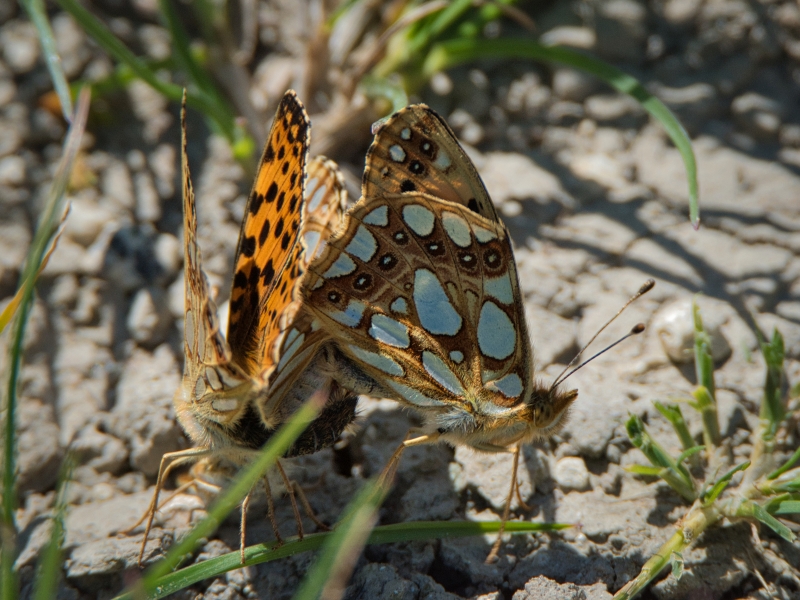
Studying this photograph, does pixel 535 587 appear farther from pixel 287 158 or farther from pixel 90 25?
pixel 90 25

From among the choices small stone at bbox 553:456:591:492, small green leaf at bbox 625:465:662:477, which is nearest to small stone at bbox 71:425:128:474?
small stone at bbox 553:456:591:492

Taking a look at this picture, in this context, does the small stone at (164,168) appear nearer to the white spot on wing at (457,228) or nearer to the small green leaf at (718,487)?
the white spot on wing at (457,228)

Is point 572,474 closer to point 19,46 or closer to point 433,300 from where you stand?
point 433,300

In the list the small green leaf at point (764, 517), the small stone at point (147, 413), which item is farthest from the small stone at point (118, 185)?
the small green leaf at point (764, 517)

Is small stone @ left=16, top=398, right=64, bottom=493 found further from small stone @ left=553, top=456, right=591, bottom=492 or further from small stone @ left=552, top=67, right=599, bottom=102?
small stone @ left=552, top=67, right=599, bottom=102

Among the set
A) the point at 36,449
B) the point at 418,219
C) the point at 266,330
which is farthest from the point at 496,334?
the point at 36,449

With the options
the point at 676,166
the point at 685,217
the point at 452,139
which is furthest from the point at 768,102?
the point at 452,139

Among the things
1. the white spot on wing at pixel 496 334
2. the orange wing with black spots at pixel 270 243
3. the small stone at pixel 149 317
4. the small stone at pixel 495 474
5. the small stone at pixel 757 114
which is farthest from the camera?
the small stone at pixel 757 114
